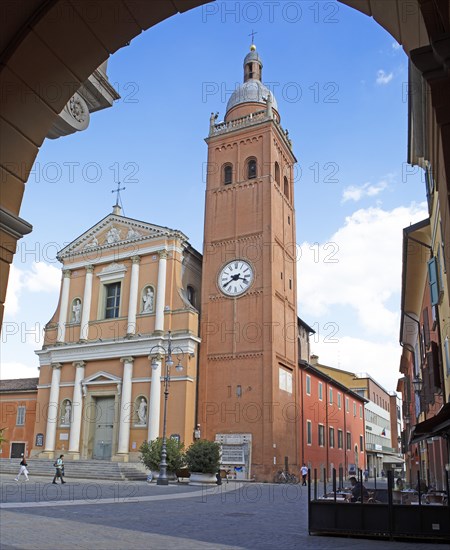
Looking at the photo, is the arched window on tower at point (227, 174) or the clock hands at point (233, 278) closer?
the clock hands at point (233, 278)

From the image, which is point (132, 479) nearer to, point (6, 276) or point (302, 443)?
point (302, 443)

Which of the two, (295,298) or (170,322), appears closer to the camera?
(170,322)

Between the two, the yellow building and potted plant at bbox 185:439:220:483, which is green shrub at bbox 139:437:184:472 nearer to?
potted plant at bbox 185:439:220:483

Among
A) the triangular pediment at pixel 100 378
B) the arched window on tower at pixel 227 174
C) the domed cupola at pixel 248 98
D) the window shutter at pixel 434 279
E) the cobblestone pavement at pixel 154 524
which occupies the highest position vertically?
the domed cupola at pixel 248 98

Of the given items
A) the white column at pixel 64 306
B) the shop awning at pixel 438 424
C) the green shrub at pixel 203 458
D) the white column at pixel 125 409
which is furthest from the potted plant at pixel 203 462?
the shop awning at pixel 438 424

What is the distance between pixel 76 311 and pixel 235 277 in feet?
38.0

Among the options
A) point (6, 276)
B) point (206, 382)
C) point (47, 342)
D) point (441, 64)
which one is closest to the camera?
point (441, 64)

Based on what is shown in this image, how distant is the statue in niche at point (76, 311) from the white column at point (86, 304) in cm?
73

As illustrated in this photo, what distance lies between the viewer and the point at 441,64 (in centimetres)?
364

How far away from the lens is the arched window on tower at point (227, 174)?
129 ft

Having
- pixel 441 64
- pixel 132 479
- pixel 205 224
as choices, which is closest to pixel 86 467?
pixel 132 479

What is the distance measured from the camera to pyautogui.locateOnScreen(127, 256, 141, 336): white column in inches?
1425

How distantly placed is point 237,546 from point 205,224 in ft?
98.8

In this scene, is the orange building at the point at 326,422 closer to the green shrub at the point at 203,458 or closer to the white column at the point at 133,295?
the green shrub at the point at 203,458
